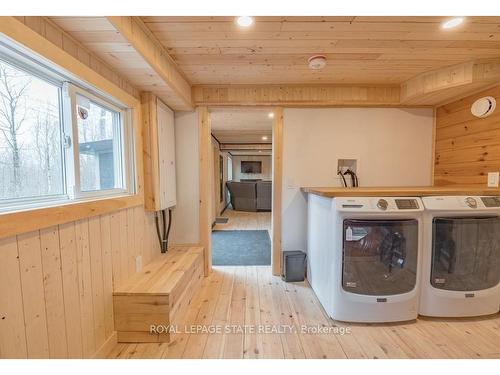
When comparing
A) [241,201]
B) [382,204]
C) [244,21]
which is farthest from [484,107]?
[241,201]

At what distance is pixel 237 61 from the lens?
194 centimetres

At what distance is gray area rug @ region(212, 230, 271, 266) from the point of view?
314 centimetres

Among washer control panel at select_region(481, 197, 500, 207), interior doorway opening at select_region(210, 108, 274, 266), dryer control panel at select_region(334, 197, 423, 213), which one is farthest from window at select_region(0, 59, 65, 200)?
washer control panel at select_region(481, 197, 500, 207)

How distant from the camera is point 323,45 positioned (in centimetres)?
168

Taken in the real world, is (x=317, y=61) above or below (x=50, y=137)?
above

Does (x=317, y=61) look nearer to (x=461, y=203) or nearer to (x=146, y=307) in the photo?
(x=461, y=203)

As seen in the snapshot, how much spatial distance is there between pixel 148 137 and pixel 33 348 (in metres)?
1.58

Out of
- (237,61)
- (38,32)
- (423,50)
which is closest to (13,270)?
(38,32)

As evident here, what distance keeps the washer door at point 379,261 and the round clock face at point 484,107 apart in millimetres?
1442

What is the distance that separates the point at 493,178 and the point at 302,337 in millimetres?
2208

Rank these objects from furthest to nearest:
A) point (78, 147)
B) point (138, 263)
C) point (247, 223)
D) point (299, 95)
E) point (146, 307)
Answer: point (247, 223) < point (299, 95) < point (138, 263) < point (146, 307) < point (78, 147)

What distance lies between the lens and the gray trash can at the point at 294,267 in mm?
2531

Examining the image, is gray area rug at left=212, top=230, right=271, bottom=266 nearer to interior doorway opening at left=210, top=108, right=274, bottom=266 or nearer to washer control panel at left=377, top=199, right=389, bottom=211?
interior doorway opening at left=210, top=108, right=274, bottom=266
